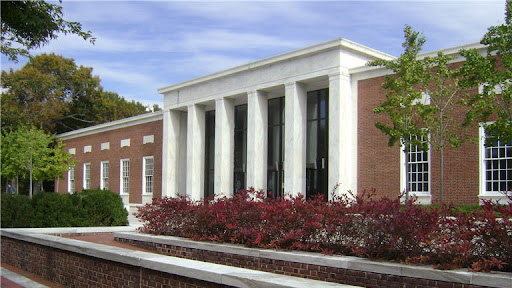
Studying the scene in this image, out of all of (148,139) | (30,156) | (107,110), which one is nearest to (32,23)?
(148,139)

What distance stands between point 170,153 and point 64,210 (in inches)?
782

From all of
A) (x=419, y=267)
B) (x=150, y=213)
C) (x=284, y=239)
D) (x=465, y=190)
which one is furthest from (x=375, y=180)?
(x=419, y=267)

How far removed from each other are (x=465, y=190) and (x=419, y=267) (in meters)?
15.9

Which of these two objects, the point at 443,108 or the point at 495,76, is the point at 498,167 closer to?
the point at 443,108

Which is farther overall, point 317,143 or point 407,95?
point 317,143

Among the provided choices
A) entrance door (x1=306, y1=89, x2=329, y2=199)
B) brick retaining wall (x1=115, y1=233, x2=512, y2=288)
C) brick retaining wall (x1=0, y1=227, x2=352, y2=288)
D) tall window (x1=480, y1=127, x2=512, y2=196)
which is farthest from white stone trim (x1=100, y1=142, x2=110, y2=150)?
brick retaining wall (x1=115, y1=233, x2=512, y2=288)

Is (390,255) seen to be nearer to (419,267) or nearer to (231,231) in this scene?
(419,267)

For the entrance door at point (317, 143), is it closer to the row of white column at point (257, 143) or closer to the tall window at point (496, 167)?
the row of white column at point (257, 143)

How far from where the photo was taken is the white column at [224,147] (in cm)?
3139

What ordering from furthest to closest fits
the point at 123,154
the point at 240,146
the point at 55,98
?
1. the point at 55,98
2. the point at 123,154
3. the point at 240,146

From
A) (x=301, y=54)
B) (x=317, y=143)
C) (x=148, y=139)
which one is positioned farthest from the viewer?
(x=148, y=139)

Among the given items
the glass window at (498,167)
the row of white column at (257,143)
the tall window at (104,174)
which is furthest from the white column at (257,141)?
the tall window at (104,174)

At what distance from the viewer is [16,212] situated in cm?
1720

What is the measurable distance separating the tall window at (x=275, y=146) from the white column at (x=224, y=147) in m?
2.34
